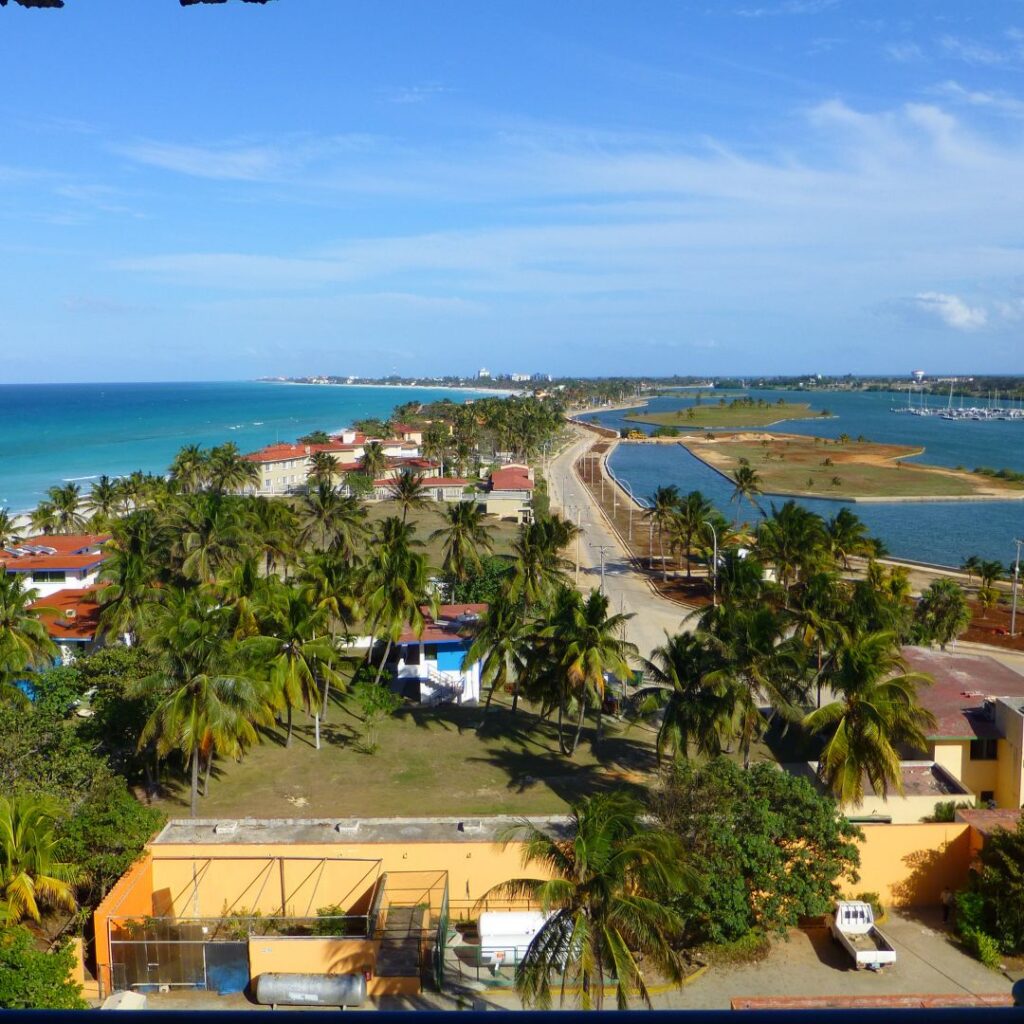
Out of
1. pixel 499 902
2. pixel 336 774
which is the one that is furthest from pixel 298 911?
pixel 336 774

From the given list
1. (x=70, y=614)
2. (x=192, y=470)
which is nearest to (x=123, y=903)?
(x=70, y=614)

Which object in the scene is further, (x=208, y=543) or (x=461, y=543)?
(x=461, y=543)

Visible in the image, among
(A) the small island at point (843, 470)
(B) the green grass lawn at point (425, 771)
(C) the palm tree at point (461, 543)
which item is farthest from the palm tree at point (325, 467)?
(B) the green grass lawn at point (425, 771)

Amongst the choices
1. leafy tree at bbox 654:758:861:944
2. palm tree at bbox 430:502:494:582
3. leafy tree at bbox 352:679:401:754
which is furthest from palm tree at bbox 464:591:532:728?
palm tree at bbox 430:502:494:582

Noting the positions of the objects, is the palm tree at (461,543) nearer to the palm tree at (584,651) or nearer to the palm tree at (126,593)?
the palm tree at (126,593)

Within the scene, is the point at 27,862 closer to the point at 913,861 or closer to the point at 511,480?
the point at 913,861

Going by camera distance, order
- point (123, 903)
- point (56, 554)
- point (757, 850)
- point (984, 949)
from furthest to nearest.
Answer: point (56, 554) → point (757, 850) → point (984, 949) → point (123, 903)
